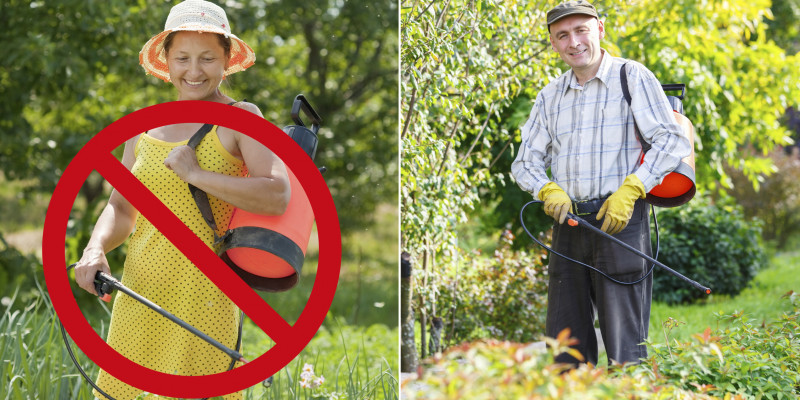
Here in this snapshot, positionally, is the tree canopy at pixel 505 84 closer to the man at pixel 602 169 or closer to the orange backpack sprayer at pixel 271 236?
the man at pixel 602 169

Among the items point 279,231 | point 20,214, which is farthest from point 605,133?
point 20,214

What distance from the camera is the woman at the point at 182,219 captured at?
1950 millimetres

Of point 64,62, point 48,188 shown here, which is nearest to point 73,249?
point 48,188

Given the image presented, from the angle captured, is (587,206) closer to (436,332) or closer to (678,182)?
(678,182)

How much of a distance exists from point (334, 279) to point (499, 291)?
2215 millimetres

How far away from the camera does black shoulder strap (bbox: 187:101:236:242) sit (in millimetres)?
1934

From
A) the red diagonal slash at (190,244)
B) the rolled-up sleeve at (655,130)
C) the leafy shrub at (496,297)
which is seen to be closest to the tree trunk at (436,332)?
the leafy shrub at (496,297)

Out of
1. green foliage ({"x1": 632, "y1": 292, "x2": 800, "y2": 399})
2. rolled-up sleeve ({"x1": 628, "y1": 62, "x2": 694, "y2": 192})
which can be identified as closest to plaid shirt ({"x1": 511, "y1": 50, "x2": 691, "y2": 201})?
rolled-up sleeve ({"x1": 628, "y1": 62, "x2": 694, "y2": 192})

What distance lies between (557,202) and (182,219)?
3.81ft

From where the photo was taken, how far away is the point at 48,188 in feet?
18.9

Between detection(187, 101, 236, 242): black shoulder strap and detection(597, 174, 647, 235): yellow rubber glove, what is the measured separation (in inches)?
46.8

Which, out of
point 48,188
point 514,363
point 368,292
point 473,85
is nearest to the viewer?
point 514,363

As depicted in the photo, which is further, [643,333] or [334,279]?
[643,333]

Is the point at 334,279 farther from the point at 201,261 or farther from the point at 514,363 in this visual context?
the point at 514,363
